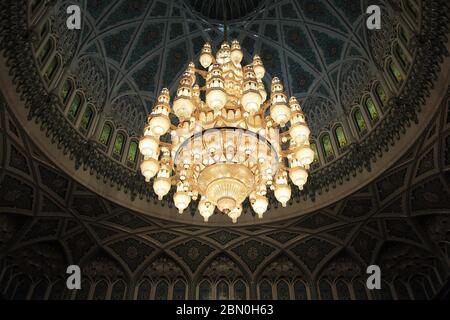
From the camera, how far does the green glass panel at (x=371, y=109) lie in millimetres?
13031

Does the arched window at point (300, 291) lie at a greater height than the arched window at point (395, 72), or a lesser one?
lesser

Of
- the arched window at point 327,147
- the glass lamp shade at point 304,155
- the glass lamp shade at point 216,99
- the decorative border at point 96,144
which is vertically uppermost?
the arched window at point 327,147

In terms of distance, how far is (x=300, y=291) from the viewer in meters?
14.5

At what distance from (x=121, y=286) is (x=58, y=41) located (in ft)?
26.6

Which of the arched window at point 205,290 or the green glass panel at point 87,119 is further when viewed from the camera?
the arched window at point 205,290

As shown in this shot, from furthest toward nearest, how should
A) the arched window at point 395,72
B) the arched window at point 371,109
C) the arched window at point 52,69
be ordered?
1. the arched window at point 371,109
2. the arched window at point 395,72
3. the arched window at point 52,69

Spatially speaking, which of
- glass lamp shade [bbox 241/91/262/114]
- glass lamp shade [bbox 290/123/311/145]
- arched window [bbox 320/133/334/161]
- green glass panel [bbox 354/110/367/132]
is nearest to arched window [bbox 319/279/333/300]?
arched window [bbox 320/133/334/161]

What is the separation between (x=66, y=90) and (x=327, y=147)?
8.58 meters

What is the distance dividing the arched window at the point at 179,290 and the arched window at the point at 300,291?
12.5ft

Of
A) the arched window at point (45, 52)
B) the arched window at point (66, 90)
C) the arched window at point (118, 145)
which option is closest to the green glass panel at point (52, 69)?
the arched window at point (45, 52)

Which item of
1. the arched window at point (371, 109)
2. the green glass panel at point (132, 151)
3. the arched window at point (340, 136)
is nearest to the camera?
the arched window at point (371, 109)

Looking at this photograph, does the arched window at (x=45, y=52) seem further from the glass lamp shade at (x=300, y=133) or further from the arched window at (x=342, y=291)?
the arched window at (x=342, y=291)

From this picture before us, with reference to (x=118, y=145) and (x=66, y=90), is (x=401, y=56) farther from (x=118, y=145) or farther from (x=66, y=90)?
(x=66, y=90)

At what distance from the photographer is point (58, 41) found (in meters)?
12.0
